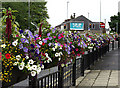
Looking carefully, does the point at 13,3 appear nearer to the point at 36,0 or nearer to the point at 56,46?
the point at 36,0

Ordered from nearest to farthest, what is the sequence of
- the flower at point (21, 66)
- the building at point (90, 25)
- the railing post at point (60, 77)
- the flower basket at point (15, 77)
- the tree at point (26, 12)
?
the flower basket at point (15, 77) < the flower at point (21, 66) < the railing post at point (60, 77) < the building at point (90, 25) < the tree at point (26, 12)

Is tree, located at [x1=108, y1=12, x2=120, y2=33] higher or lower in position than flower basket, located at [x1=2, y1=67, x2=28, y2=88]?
higher

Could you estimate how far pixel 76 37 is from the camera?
28.4 ft

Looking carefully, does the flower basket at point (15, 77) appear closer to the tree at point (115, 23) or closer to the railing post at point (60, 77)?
the railing post at point (60, 77)

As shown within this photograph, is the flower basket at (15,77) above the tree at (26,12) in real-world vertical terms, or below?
below

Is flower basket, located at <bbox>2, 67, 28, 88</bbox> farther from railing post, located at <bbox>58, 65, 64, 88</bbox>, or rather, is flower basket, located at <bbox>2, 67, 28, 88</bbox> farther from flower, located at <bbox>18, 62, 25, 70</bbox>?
railing post, located at <bbox>58, 65, 64, 88</bbox>

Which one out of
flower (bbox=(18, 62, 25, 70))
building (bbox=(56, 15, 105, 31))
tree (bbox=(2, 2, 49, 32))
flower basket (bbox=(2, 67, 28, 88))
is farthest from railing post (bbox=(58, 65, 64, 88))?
tree (bbox=(2, 2, 49, 32))

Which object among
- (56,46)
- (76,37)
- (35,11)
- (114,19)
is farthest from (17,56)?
(114,19)

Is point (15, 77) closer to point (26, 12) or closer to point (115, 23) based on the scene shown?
point (26, 12)

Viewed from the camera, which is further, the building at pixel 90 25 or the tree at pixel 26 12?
the tree at pixel 26 12

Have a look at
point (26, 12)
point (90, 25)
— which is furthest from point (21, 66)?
point (26, 12)

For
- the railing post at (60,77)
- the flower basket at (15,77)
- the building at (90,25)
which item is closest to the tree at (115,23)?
the building at (90,25)

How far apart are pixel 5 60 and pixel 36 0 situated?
63.8 meters

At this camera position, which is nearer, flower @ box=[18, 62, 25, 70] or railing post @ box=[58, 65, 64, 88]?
flower @ box=[18, 62, 25, 70]
